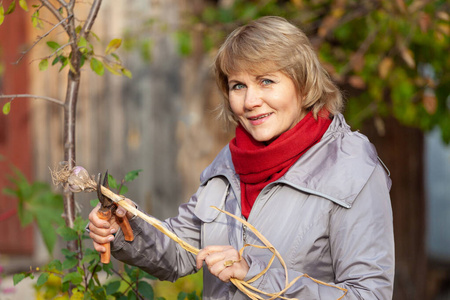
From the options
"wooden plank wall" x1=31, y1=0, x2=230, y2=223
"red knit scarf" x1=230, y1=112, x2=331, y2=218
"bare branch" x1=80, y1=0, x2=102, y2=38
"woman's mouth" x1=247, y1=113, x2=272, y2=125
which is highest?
"bare branch" x1=80, y1=0, x2=102, y2=38

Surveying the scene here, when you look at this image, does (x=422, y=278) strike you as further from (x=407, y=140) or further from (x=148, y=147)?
(x=148, y=147)

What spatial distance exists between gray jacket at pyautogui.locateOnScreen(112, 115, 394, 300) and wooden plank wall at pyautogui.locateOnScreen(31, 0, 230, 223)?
3293 millimetres

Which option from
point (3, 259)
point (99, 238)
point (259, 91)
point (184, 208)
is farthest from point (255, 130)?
point (3, 259)

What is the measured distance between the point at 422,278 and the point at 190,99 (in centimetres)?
278

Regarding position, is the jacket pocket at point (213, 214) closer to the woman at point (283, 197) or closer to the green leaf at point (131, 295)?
the woman at point (283, 197)

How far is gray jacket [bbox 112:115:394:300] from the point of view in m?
1.85

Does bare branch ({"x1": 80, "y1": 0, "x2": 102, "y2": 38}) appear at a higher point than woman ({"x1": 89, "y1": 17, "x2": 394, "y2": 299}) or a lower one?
higher

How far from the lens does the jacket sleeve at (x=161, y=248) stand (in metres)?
2.06

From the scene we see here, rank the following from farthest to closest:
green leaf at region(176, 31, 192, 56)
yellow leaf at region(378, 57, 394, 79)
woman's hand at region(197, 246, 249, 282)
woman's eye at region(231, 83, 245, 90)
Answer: green leaf at region(176, 31, 192, 56) < yellow leaf at region(378, 57, 394, 79) < woman's eye at region(231, 83, 245, 90) < woman's hand at region(197, 246, 249, 282)

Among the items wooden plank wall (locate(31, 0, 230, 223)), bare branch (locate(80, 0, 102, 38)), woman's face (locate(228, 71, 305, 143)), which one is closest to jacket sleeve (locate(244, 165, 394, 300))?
woman's face (locate(228, 71, 305, 143))

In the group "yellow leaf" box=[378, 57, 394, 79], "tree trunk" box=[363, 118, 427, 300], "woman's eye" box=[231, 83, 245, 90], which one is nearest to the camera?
"woman's eye" box=[231, 83, 245, 90]

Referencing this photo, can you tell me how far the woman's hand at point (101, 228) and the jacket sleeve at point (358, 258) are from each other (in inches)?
16.4

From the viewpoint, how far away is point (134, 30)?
5336 millimetres

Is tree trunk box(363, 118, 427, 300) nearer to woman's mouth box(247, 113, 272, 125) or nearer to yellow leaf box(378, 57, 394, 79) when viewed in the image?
yellow leaf box(378, 57, 394, 79)
